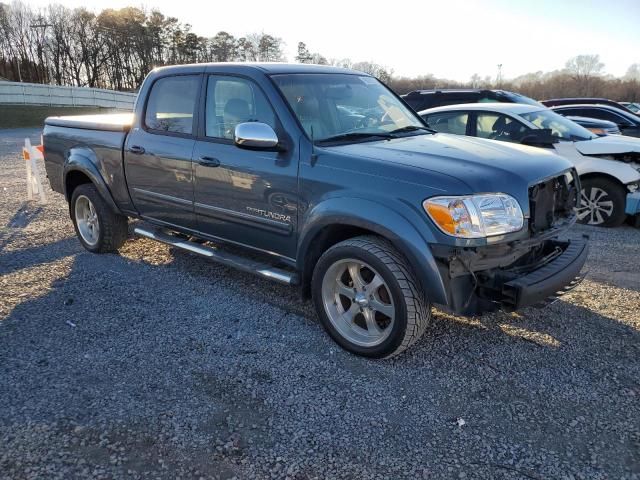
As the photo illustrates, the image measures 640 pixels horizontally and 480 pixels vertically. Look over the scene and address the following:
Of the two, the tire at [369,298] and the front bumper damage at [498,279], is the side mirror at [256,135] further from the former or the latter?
the front bumper damage at [498,279]

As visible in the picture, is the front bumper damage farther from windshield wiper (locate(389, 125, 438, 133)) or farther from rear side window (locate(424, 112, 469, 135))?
rear side window (locate(424, 112, 469, 135))

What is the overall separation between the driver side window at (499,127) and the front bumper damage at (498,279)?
4.09m

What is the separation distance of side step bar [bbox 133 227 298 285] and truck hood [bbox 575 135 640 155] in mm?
4983

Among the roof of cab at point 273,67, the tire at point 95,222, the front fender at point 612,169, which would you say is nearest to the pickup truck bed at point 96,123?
the tire at point 95,222

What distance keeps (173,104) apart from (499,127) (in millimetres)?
4583

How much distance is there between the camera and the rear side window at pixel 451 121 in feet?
24.5

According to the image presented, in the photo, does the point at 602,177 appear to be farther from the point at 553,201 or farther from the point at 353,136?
the point at 353,136

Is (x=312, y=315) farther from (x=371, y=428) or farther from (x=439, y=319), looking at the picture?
(x=371, y=428)

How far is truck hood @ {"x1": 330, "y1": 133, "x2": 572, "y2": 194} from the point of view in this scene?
3.11 m

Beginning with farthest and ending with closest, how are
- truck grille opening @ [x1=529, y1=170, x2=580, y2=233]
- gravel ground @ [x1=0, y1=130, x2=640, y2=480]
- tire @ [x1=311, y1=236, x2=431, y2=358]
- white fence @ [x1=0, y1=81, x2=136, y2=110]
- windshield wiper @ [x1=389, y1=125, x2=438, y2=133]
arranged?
1. white fence @ [x1=0, y1=81, x2=136, y2=110]
2. windshield wiper @ [x1=389, y1=125, x2=438, y2=133]
3. truck grille opening @ [x1=529, y1=170, x2=580, y2=233]
4. tire @ [x1=311, y1=236, x2=431, y2=358]
5. gravel ground @ [x1=0, y1=130, x2=640, y2=480]

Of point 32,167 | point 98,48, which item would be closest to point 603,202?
point 32,167

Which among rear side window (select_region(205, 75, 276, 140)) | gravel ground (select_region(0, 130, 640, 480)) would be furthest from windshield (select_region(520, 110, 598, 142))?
rear side window (select_region(205, 75, 276, 140))

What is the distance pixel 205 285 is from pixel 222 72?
1912 mm

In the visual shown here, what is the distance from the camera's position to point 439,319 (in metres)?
4.06
